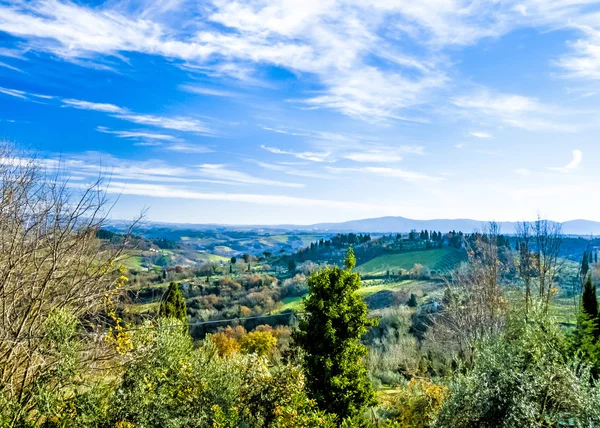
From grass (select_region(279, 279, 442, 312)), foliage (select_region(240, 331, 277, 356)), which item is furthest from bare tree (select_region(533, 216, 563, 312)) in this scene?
grass (select_region(279, 279, 442, 312))

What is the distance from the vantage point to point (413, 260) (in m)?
61.9

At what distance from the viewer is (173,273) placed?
47.4 meters

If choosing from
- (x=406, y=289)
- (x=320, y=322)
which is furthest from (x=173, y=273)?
(x=320, y=322)

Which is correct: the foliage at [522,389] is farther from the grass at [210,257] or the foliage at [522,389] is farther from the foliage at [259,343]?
the grass at [210,257]

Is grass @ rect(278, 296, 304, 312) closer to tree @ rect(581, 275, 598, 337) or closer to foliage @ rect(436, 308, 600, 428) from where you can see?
tree @ rect(581, 275, 598, 337)

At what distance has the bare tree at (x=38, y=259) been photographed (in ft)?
25.4

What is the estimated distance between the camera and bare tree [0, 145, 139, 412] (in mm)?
7750

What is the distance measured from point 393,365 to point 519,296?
24.8ft

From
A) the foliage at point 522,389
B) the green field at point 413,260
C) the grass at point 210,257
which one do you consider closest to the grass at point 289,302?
the green field at point 413,260

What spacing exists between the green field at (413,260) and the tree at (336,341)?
48486 mm

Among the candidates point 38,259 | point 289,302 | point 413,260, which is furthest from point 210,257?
point 38,259

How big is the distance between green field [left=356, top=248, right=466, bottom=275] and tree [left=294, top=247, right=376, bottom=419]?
4849 centimetres

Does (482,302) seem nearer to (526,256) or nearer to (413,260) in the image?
(526,256)

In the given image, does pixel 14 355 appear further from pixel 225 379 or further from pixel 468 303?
pixel 468 303
